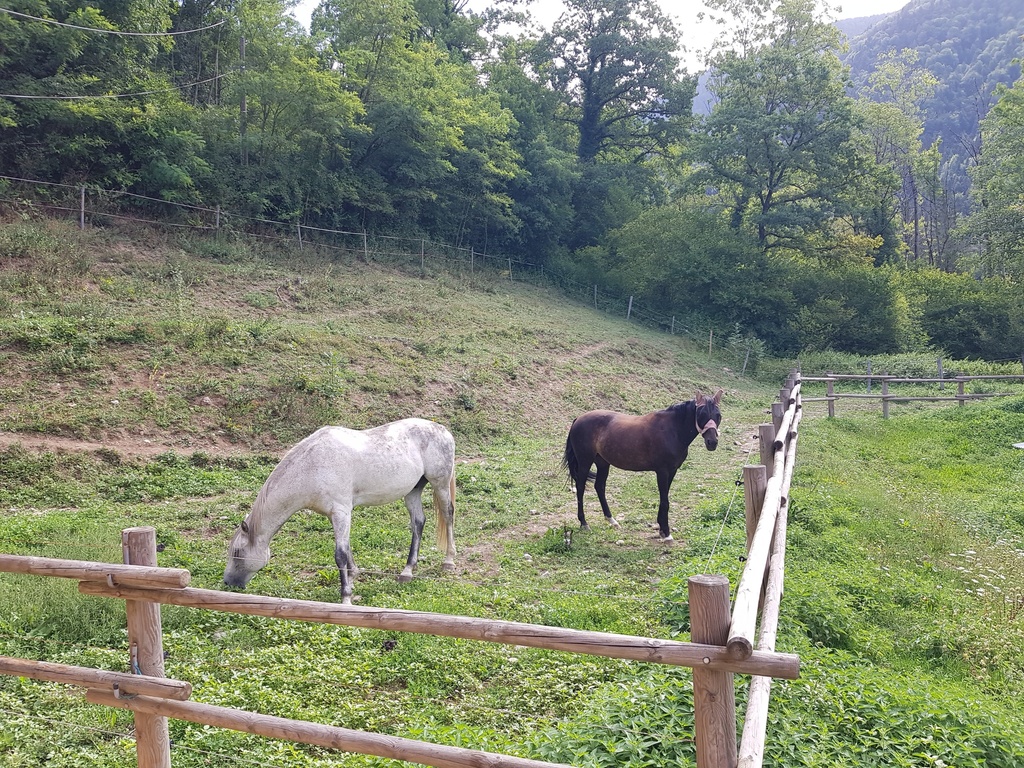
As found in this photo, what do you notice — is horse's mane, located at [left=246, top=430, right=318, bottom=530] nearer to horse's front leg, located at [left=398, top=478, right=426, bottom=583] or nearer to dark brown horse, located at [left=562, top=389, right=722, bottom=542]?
horse's front leg, located at [left=398, top=478, right=426, bottom=583]

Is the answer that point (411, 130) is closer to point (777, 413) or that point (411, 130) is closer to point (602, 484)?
point (602, 484)

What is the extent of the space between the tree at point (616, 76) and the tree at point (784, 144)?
394 centimetres

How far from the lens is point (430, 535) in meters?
8.97

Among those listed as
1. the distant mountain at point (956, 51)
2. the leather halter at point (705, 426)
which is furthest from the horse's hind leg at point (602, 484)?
the distant mountain at point (956, 51)

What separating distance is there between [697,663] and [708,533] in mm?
5781

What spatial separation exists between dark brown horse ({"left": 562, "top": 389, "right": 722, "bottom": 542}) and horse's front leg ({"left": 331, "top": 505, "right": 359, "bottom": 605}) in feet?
11.2

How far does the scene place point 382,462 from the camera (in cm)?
743

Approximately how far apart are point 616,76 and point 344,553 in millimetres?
Answer: 41872

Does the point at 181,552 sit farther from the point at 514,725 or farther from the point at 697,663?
the point at 697,663

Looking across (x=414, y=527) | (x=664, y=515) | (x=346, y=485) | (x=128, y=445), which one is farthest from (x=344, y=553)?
(x=128, y=445)

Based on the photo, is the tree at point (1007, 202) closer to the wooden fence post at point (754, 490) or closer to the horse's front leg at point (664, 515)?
the horse's front leg at point (664, 515)

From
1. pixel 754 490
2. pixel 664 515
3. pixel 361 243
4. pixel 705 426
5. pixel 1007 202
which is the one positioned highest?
pixel 1007 202

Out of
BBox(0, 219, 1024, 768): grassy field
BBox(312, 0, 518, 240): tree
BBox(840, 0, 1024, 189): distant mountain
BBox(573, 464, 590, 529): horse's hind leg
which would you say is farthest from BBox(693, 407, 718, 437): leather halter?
BBox(840, 0, 1024, 189): distant mountain

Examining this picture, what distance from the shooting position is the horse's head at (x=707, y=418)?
901 cm
